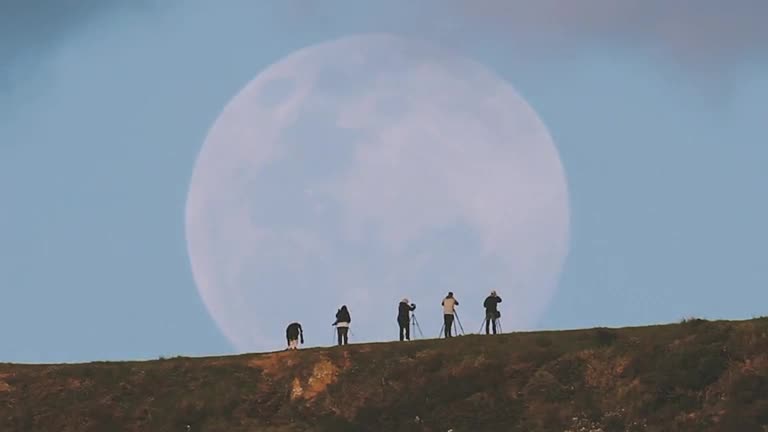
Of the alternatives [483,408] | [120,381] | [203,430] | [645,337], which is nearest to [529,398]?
[483,408]

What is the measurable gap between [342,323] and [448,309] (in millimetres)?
4436

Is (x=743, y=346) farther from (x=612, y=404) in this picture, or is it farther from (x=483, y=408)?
(x=483, y=408)

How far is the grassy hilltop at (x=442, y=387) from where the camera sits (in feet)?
168

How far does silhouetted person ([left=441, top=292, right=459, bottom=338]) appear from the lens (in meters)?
63.4

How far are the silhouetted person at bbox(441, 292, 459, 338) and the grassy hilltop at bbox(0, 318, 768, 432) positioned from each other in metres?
3.63

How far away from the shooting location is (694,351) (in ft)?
174

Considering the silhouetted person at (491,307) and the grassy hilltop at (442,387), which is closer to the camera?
the grassy hilltop at (442,387)

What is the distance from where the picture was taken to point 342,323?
210 feet

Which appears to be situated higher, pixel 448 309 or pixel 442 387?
pixel 448 309

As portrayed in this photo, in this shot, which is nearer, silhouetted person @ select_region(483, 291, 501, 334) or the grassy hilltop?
the grassy hilltop

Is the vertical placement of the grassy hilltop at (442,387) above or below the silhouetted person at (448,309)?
below

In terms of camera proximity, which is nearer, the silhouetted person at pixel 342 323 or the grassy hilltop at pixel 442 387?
the grassy hilltop at pixel 442 387

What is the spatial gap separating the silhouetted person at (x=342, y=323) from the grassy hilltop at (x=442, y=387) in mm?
3642

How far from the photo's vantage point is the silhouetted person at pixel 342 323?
210ft
